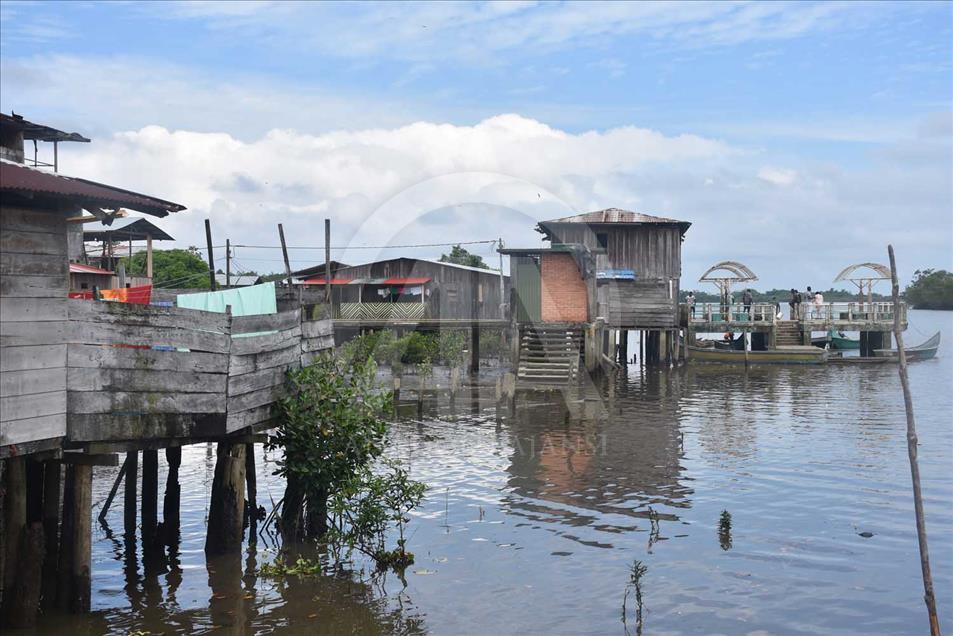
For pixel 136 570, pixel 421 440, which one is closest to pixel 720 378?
pixel 421 440

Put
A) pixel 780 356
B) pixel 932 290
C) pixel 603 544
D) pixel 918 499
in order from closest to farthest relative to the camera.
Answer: pixel 918 499 → pixel 603 544 → pixel 780 356 → pixel 932 290

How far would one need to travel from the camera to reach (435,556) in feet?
41.8

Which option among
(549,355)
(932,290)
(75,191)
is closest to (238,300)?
(75,191)

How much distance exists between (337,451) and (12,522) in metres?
3.95

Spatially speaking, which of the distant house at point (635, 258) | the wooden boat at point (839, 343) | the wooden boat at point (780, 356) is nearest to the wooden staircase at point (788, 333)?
the wooden boat at point (780, 356)

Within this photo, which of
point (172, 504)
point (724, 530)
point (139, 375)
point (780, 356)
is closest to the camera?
point (139, 375)

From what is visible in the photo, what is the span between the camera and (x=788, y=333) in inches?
1829

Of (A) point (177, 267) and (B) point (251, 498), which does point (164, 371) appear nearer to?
(B) point (251, 498)

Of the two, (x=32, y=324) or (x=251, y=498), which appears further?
(x=251, y=498)

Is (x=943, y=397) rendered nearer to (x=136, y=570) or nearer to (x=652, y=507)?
(x=652, y=507)

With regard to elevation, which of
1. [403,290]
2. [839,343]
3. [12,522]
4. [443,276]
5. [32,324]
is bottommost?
[12,522]

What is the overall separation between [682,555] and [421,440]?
32.7 feet

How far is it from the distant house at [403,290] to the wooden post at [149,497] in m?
27.7

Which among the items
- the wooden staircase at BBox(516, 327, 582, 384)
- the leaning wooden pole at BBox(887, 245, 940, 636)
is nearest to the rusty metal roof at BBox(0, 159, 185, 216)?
the leaning wooden pole at BBox(887, 245, 940, 636)
